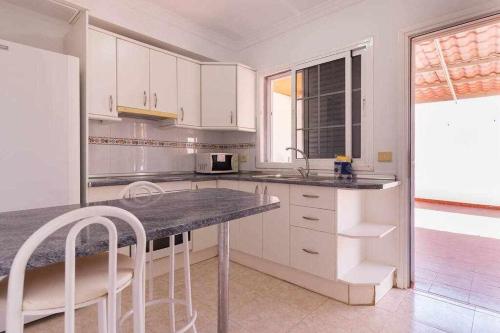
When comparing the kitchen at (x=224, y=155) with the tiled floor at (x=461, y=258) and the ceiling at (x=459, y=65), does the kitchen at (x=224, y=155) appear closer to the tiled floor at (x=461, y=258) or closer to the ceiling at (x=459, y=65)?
the tiled floor at (x=461, y=258)

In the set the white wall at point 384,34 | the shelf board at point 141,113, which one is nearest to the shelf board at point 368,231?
the white wall at point 384,34

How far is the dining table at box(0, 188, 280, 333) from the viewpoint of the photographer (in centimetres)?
69

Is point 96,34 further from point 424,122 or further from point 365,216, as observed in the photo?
point 424,122

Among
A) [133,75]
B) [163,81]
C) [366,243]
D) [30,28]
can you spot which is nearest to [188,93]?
[163,81]

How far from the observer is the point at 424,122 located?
6.89 m

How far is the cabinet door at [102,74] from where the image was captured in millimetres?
2355

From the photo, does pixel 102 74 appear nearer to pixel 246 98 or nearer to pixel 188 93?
pixel 188 93

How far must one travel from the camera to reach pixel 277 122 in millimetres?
3633

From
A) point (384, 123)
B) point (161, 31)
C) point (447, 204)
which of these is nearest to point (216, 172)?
point (161, 31)

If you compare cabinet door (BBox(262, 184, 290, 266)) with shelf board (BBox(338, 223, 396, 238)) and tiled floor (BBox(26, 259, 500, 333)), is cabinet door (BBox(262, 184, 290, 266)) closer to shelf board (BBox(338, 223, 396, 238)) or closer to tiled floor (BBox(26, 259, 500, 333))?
tiled floor (BBox(26, 259, 500, 333))

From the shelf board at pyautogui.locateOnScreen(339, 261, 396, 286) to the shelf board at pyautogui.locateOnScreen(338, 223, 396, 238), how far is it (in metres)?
0.31

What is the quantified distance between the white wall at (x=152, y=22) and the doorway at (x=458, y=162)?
7.04ft

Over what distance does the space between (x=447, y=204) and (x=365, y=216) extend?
210 inches

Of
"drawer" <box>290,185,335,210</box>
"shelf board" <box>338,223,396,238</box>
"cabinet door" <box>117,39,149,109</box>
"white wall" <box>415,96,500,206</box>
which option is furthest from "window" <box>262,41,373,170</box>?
"white wall" <box>415,96,500,206</box>
